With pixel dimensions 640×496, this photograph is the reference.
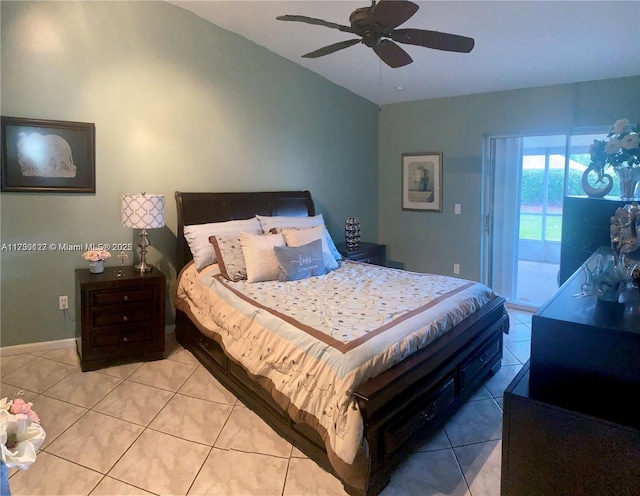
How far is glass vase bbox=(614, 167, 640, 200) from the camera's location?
9.62 feet

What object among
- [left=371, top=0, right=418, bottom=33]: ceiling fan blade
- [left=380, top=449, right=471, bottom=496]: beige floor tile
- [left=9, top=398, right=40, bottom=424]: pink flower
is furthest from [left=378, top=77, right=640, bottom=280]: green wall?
[left=9, top=398, right=40, bottom=424]: pink flower

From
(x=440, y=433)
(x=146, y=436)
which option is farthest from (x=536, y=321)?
(x=146, y=436)

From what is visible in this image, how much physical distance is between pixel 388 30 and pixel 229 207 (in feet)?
7.69

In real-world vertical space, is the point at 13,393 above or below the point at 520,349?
below

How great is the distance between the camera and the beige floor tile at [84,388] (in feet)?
9.60

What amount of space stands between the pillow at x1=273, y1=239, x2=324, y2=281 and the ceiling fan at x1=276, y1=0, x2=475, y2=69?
1572 millimetres

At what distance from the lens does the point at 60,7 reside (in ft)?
11.0

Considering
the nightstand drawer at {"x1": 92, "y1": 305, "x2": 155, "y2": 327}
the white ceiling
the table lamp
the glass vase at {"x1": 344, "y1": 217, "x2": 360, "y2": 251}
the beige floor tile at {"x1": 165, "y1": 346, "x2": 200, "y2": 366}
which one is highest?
the white ceiling

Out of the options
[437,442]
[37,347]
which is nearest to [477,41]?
[437,442]

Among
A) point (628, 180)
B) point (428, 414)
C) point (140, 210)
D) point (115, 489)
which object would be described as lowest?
point (115, 489)

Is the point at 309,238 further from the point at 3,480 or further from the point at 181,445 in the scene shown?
the point at 3,480

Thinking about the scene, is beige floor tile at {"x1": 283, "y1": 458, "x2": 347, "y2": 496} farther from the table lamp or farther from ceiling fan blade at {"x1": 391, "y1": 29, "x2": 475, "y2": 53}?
ceiling fan blade at {"x1": 391, "y1": 29, "x2": 475, "y2": 53}

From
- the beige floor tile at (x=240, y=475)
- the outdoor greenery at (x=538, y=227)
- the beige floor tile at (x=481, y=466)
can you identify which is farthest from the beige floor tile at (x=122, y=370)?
the outdoor greenery at (x=538, y=227)

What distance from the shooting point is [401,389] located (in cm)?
212
